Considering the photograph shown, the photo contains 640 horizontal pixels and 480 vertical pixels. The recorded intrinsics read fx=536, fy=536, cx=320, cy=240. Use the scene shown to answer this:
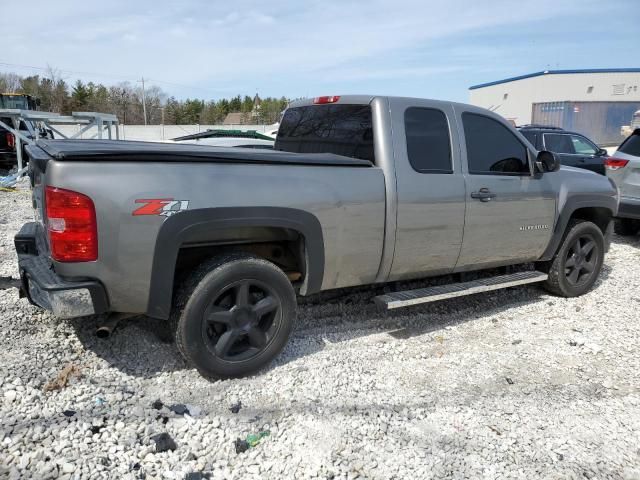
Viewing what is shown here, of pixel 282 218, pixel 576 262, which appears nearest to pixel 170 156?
pixel 282 218

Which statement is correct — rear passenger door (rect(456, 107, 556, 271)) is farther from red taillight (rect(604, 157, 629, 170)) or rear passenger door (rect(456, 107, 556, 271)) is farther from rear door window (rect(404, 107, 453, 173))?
red taillight (rect(604, 157, 629, 170))

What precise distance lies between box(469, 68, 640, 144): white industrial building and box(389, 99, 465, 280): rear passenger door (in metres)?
36.7

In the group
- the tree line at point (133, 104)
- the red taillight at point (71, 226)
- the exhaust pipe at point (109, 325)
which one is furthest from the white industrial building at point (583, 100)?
the red taillight at point (71, 226)

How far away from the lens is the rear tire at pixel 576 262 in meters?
5.58

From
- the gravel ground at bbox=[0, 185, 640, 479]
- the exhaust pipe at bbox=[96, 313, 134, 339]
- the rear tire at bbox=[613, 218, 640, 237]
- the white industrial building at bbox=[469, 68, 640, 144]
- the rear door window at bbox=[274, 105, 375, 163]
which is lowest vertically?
the gravel ground at bbox=[0, 185, 640, 479]

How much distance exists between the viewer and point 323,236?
12.2ft

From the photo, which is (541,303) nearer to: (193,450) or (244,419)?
(244,419)

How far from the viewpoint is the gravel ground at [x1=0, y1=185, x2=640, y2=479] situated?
2.86m

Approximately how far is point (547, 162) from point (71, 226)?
410 centimetres

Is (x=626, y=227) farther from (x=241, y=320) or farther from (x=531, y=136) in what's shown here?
(x=241, y=320)

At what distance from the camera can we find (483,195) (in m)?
4.55

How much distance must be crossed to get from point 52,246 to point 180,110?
192 ft

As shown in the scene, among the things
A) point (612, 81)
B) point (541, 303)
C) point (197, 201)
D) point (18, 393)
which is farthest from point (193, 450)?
point (612, 81)

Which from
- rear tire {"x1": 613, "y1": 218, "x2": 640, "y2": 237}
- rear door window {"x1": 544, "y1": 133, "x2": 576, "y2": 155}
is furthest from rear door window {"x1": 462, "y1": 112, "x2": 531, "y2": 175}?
rear door window {"x1": 544, "y1": 133, "x2": 576, "y2": 155}
